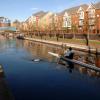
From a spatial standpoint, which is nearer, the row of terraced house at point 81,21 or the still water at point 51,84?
the still water at point 51,84

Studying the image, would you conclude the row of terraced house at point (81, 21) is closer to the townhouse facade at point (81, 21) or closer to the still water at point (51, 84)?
the townhouse facade at point (81, 21)

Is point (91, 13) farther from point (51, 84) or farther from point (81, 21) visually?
point (51, 84)

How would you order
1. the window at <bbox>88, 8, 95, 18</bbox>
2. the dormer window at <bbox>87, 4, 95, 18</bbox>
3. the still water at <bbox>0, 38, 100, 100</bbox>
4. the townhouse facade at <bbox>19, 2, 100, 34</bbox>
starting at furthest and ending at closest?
the dormer window at <bbox>87, 4, 95, 18</bbox> < the window at <bbox>88, 8, 95, 18</bbox> < the townhouse facade at <bbox>19, 2, 100, 34</bbox> < the still water at <bbox>0, 38, 100, 100</bbox>

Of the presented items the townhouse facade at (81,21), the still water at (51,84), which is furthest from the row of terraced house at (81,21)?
the still water at (51,84)

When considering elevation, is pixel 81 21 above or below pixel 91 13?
below

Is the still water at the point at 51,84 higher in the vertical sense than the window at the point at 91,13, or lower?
lower

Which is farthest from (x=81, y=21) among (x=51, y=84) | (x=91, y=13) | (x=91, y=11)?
(x=51, y=84)

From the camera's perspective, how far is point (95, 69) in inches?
1205

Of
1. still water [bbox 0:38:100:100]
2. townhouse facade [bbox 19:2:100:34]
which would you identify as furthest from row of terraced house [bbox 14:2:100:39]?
still water [bbox 0:38:100:100]

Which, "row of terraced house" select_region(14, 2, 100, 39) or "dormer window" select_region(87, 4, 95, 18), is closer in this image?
"row of terraced house" select_region(14, 2, 100, 39)

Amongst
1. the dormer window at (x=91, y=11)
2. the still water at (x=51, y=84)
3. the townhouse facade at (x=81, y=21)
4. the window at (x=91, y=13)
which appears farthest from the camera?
the dormer window at (x=91, y=11)

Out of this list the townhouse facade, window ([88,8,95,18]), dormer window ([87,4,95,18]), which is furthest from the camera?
dormer window ([87,4,95,18])

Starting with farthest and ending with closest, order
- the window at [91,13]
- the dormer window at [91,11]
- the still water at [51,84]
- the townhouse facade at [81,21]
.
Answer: the dormer window at [91,11] < the window at [91,13] < the townhouse facade at [81,21] < the still water at [51,84]

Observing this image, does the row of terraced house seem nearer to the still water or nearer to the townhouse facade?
the townhouse facade
